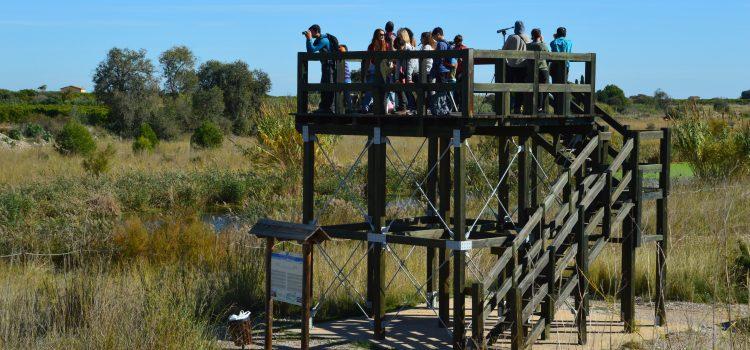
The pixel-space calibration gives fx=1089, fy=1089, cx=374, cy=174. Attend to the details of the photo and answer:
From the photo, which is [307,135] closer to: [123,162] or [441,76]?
[441,76]

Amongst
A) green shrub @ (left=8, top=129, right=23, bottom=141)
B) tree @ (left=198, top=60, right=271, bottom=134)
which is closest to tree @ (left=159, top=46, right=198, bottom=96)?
tree @ (left=198, top=60, right=271, bottom=134)

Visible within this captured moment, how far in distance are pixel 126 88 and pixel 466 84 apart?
49.7 meters

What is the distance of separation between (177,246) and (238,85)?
44.3 metres

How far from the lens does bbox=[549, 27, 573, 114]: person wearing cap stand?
41.7 ft

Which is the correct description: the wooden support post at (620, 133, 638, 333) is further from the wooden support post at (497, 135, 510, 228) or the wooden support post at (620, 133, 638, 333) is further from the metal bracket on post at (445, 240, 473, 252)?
the metal bracket on post at (445, 240, 473, 252)

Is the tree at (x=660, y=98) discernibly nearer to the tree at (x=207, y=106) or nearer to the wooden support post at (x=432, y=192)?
the tree at (x=207, y=106)

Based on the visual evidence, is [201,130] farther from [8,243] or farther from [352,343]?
[352,343]

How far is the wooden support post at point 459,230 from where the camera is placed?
1122cm

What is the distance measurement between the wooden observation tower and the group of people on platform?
0.53 feet

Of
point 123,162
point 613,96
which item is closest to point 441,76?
point 123,162

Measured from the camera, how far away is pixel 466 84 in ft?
36.1

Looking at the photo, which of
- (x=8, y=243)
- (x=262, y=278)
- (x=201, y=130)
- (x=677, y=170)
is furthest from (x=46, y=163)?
(x=262, y=278)

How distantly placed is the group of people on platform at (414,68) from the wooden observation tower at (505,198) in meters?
0.16

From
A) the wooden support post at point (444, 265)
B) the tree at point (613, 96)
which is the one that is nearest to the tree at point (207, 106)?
the tree at point (613, 96)
